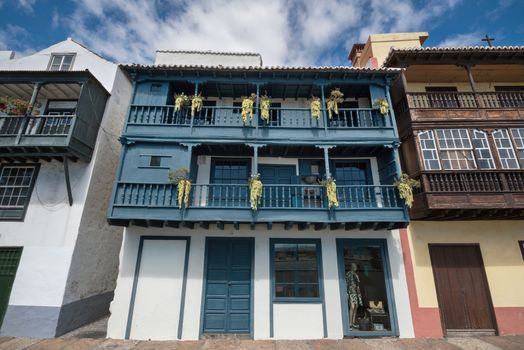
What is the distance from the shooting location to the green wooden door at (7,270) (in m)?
8.69

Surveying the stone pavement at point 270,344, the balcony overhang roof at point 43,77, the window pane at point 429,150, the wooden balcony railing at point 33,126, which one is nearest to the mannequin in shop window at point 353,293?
the stone pavement at point 270,344

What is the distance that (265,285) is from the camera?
896cm

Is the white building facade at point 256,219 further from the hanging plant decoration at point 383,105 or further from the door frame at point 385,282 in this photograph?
the hanging plant decoration at point 383,105

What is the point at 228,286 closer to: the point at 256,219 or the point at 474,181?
the point at 256,219

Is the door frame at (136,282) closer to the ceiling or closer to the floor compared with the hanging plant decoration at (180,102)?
closer to the floor

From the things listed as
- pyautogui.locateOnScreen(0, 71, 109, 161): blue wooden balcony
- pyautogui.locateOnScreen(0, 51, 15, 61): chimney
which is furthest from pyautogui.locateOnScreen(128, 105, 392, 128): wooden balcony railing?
pyautogui.locateOnScreen(0, 51, 15, 61): chimney

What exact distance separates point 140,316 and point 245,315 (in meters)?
3.77

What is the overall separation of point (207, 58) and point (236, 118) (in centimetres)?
588

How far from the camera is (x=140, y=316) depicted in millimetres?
8617

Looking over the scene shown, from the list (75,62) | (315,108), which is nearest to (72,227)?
(75,62)

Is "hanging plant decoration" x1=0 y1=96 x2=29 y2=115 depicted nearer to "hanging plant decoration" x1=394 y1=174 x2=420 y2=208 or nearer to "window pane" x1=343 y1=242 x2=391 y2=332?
"window pane" x1=343 y1=242 x2=391 y2=332

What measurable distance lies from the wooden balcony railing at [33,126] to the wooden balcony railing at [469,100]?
13912mm

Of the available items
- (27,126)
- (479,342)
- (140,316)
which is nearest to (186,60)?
(27,126)

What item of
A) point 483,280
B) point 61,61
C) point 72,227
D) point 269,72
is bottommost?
point 483,280
